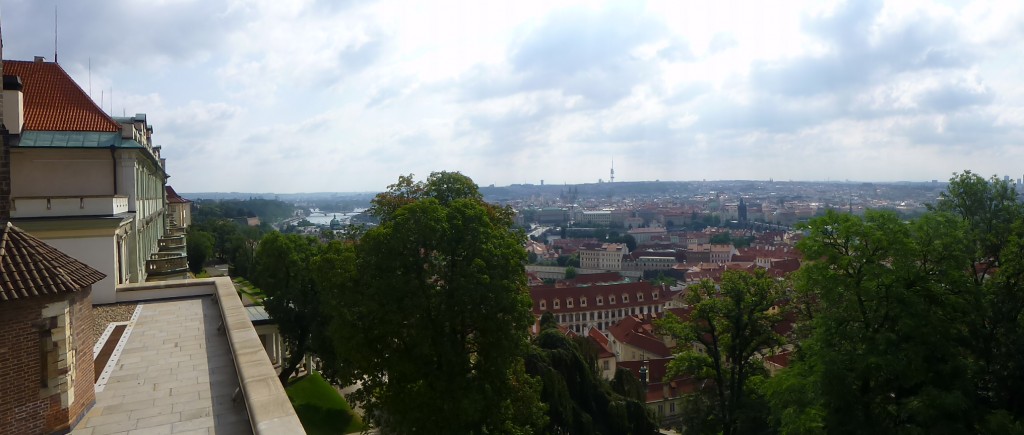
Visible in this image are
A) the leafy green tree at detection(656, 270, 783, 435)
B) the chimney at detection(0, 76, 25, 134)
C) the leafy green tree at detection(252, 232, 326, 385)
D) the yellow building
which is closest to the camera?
the yellow building

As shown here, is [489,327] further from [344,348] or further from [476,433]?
[344,348]

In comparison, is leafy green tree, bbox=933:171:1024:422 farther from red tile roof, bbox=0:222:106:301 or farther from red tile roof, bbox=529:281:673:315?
red tile roof, bbox=529:281:673:315

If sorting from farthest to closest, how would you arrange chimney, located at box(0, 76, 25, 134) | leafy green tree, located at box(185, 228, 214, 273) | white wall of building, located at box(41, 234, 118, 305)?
leafy green tree, located at box(185, 228, 214, 273) → chimney, located at box(0, 76, 25, 134) → white wall of building, located at box(41, 234, 118, 305)

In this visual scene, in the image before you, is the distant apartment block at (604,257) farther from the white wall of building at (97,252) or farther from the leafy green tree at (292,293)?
the white wall of building at (97,252)

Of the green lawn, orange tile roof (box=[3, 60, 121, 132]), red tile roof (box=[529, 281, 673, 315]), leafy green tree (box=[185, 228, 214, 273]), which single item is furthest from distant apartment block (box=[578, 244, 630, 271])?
orange tile roof (box=[3, 60, 121, 132])

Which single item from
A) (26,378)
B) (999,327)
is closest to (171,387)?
(26,378)

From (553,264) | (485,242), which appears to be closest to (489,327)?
(485,242)

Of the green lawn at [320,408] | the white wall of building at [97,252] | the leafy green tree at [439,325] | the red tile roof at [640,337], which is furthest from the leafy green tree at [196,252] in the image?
the leafy green tree at [439,325]
